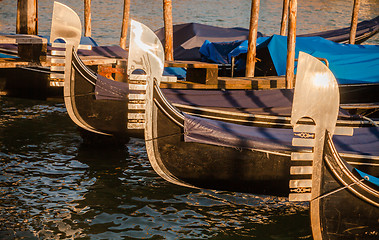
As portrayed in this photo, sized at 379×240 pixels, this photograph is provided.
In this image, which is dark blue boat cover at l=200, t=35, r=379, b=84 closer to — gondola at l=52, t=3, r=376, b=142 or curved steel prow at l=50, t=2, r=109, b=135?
gondola at l=52, t=3, r=376, b=142

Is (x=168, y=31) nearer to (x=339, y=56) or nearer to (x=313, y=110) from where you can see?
(x=339, y=56)

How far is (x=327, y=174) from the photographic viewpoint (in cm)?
479

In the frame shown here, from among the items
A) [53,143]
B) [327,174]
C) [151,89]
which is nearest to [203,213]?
[151,89]

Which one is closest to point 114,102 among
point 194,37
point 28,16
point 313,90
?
point 28,16

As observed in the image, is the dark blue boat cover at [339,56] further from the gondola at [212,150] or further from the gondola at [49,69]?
the gondola at [212,150]

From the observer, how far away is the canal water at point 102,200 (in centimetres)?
611

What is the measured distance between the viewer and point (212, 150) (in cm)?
640

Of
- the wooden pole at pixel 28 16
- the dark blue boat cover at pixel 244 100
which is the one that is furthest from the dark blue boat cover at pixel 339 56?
the wooden pole at pixel 28 16

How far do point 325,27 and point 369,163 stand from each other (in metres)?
29.3

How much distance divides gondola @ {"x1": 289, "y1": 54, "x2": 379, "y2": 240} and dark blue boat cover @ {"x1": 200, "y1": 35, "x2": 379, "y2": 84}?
204 inches

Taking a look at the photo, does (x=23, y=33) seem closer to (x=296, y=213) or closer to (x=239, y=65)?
(x=239, y=65)

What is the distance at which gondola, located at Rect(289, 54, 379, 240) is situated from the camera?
4553 mm

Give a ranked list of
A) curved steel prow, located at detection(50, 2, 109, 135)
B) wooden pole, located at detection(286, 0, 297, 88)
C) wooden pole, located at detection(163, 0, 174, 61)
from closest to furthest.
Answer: curved steel prow, located at detection(50, 2, 109, 135), wooden pole, located at detection(286, 0, 297, 88), wooden pole, located at detection(163, 0, 174, 61)

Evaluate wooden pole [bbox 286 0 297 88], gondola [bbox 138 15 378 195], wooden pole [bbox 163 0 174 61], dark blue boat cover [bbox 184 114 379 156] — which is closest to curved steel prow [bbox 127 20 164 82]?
gondola [bbox 138 15 378 195]
